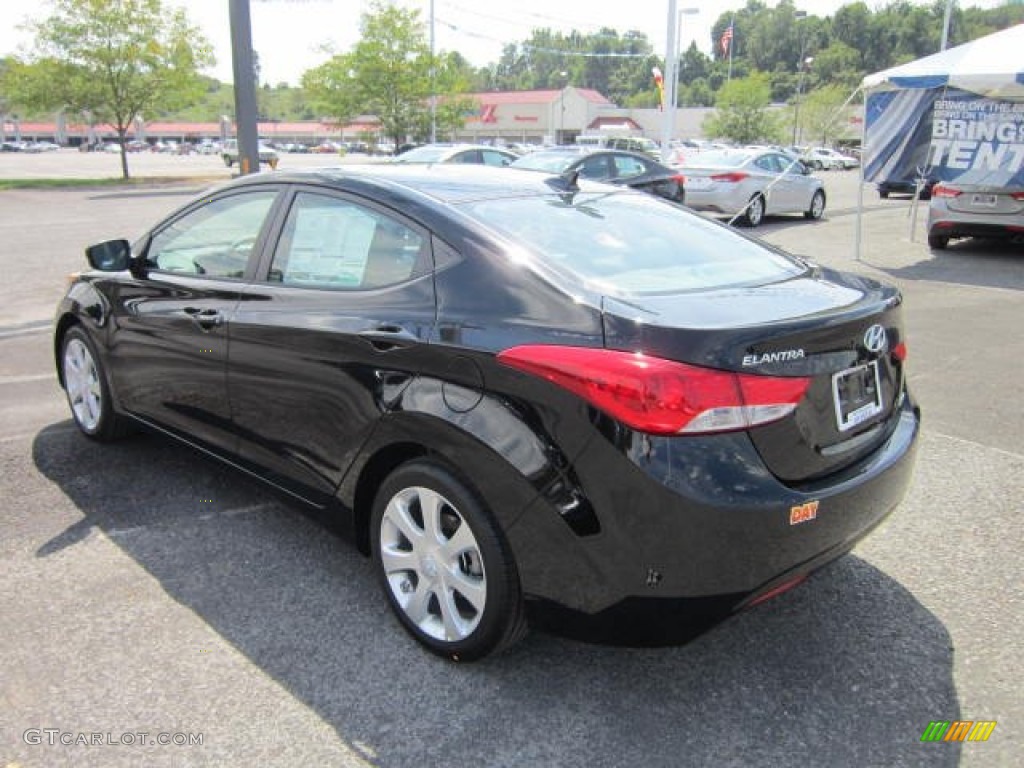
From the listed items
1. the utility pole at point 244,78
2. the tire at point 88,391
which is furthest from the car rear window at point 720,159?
the tire at point 88,391

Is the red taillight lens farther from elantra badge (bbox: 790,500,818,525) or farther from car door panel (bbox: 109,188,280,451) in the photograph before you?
elantra badge (bbox: 790,500,818,525)

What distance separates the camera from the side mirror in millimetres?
4312

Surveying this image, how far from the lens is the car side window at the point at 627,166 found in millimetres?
14875

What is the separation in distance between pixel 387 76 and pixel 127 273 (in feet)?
114

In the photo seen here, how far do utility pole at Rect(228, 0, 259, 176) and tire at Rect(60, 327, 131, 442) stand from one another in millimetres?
6100

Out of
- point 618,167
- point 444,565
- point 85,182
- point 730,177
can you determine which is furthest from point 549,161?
point 85,182

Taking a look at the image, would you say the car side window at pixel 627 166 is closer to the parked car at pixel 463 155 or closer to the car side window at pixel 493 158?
the parked car at pixel 463 155

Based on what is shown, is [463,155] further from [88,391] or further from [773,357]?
[773,357]

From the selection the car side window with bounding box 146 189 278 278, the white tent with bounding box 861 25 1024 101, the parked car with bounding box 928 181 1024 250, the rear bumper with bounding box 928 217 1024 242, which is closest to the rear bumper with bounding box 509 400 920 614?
the car side window with bounding box 146 189 278 278

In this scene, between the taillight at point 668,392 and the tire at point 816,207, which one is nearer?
the taillight at point 668,392

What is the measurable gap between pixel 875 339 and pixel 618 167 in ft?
41.6

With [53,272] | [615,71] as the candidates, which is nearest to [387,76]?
[53,272]

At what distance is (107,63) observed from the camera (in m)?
31.2

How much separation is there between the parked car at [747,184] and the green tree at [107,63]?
914 inches
